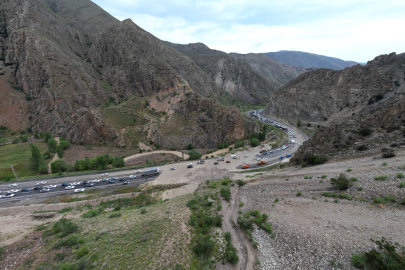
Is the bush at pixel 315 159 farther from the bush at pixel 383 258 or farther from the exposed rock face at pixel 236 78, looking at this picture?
the exposed rock face at pixel 236 78

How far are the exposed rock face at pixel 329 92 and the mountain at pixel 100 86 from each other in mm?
33351

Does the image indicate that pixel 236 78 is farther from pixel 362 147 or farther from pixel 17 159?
pixel 17 159

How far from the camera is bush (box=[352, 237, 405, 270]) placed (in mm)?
8461

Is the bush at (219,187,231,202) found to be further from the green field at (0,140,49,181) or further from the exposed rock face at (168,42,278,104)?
the exposed rock face at (168,42,278,104)

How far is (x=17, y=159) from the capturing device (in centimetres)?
5353

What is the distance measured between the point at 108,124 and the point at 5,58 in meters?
80.7

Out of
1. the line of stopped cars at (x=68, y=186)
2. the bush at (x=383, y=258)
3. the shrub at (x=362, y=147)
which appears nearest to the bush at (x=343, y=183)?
the bush at (x=383, y=258)

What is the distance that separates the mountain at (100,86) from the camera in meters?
75.0

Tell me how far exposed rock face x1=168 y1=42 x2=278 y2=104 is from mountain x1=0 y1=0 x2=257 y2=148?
6732cm

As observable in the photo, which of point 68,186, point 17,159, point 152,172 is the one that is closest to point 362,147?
point 152,172

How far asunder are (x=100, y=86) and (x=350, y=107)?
124 meters

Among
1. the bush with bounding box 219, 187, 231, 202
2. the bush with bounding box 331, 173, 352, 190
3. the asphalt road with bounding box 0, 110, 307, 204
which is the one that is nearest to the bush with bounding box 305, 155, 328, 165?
Result: the bush with bounding box 331, 173, 352, 190

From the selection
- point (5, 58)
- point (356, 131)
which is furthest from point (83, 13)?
point (356, 131)

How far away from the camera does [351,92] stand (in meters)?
76.8
